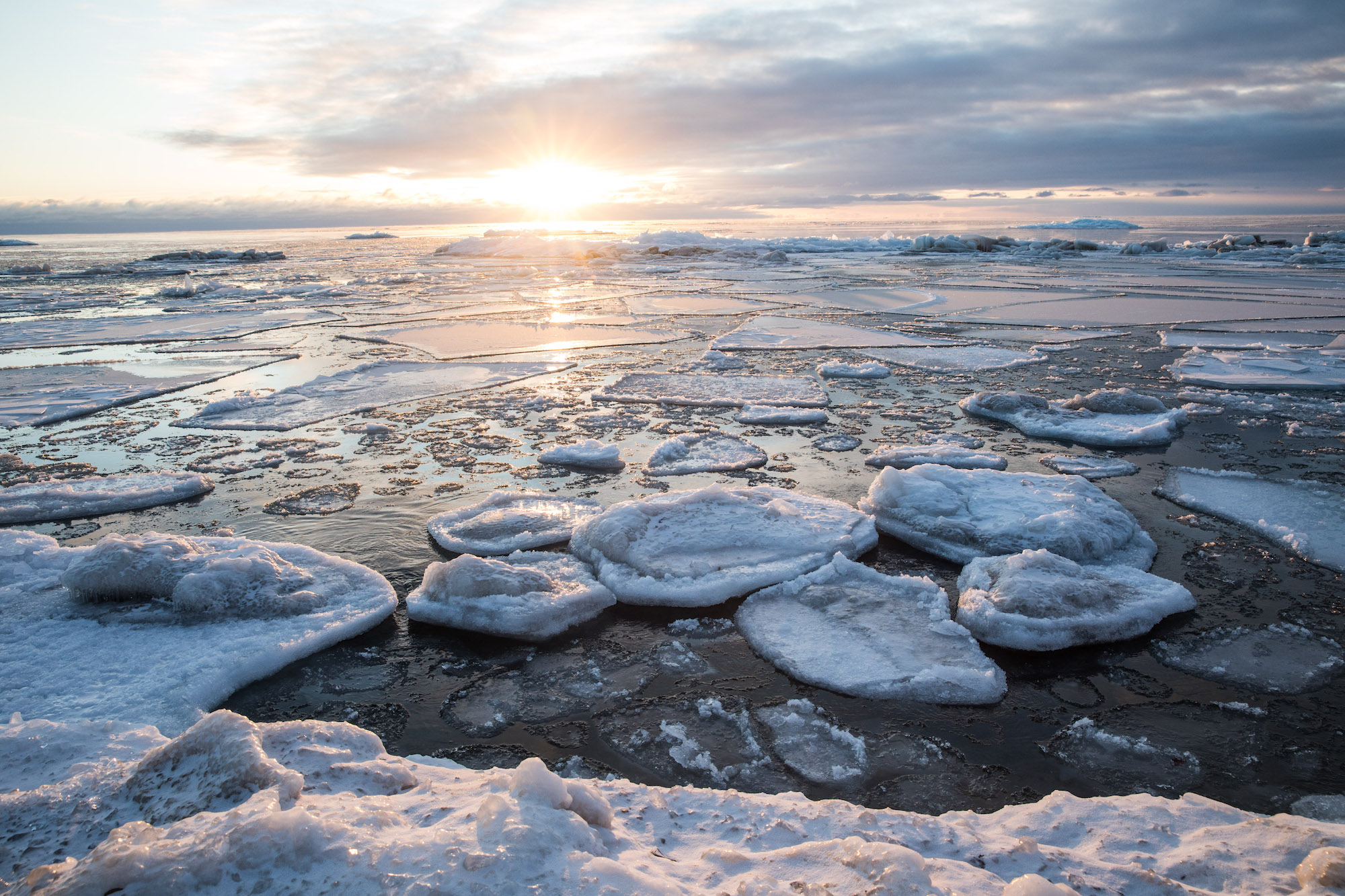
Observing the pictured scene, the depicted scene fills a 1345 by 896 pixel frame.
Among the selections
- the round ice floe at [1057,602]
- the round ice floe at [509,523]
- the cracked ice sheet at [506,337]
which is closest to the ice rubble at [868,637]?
the round ice floe at [1057,602]

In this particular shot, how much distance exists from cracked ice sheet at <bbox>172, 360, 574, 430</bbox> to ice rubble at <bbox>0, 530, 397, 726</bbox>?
8.58 ft

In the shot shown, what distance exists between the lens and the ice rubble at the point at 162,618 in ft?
8.25

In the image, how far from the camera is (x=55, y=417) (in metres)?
6.19

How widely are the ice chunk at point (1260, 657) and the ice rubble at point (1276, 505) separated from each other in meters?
0.88

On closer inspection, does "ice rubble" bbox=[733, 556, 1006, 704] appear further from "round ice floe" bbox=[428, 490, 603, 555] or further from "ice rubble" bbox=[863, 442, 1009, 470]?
"ice rubble" bbox=[863, 442, 1009, 470]

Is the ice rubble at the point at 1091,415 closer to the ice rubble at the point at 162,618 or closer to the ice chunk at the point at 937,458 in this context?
the ice chunk at the point at 937,458

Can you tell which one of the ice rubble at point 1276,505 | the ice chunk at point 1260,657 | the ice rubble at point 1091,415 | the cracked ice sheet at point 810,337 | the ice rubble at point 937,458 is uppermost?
the cracked ice sheet at point 810,337

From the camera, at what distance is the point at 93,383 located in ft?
24.5

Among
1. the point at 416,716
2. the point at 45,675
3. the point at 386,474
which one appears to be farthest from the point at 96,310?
the point at 416,716

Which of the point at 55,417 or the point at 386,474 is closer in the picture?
the point at 386,474

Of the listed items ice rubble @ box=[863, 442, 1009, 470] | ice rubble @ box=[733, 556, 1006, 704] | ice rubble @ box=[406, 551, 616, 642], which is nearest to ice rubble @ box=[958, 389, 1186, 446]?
ice rubble @ box=[863, 442, 1009, 470]

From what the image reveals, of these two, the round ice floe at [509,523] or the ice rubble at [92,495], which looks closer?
Result: the round ice floe at [509,523]

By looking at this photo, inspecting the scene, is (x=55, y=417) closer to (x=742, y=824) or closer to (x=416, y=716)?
(x=416, y=716)

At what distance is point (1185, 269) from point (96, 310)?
26.9 meters
